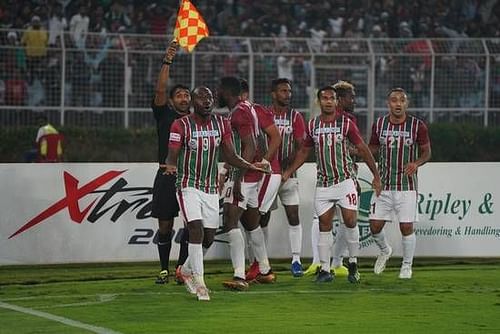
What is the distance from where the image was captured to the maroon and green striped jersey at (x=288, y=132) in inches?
Result: 624

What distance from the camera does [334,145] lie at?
48.8 feet

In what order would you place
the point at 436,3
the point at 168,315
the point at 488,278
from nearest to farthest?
the point at 168,315, the point at 488,278, the point at 436,3

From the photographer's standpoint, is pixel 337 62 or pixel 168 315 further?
pixel 337 62

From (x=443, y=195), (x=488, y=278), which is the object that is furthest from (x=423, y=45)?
(x=488, y=278)

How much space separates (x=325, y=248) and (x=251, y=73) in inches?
506

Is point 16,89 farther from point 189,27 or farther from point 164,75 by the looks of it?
point 164,75

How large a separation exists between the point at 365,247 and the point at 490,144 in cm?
1232

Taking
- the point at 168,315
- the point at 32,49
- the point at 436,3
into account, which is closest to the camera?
the point at 168,315

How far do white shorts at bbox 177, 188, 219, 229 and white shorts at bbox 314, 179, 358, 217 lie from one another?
6.12 feet

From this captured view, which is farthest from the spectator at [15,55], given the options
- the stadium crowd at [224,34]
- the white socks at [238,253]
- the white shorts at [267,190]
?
the white socks at [238,253]

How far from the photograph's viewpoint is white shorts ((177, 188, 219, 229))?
13251mm

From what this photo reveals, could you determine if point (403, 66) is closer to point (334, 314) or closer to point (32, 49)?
point (32, 49)

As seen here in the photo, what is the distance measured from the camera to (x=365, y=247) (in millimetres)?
18156

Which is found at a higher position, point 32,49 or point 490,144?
point 32,49
